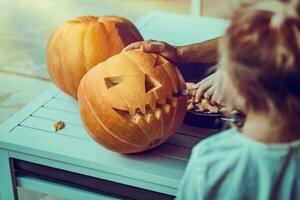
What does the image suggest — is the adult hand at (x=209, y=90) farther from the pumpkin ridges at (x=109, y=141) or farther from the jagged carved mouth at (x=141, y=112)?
the pumpkin ridges at (x=109, y=141)

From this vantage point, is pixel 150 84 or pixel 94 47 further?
pixel 94 47

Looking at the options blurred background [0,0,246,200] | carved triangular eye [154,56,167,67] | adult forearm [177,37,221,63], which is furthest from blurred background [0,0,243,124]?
Result: carved triangular eye [154,56,167,67]

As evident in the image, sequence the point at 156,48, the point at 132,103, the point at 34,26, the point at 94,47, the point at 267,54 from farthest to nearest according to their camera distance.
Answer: the point at 34,26
the point at 94,47
the point at 156,48
the point at 132,103
the point at 267,54

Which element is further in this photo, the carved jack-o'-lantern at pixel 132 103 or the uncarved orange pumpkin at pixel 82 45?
the uncarved orange pumpkin at pixel 82 45

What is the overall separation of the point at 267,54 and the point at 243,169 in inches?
7.8

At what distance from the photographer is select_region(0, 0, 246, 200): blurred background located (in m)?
2.52

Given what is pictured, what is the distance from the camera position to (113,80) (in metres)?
1.27

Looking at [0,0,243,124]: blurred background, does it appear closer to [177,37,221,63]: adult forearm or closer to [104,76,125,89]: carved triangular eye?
[177,37,221,63]: adult forearm

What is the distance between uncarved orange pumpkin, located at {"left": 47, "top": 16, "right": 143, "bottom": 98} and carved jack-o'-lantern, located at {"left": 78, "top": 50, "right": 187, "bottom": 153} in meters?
0.16

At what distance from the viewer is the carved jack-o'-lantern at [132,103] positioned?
4.07 feet

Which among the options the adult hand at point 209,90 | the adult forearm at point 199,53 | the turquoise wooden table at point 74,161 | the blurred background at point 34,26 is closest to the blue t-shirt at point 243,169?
the turquoise wooden table at point 74,161

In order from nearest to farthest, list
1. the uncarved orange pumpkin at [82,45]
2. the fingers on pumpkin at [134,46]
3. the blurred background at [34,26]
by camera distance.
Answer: the fingers on pumpkin at [134,46] → the uncarved orange pumpkin at [82,45] → the blurred background at [34,26]

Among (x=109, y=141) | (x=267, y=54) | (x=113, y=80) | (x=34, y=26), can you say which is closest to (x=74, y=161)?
(x=109, y=141)

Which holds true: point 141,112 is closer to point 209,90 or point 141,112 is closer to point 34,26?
point 209,90
